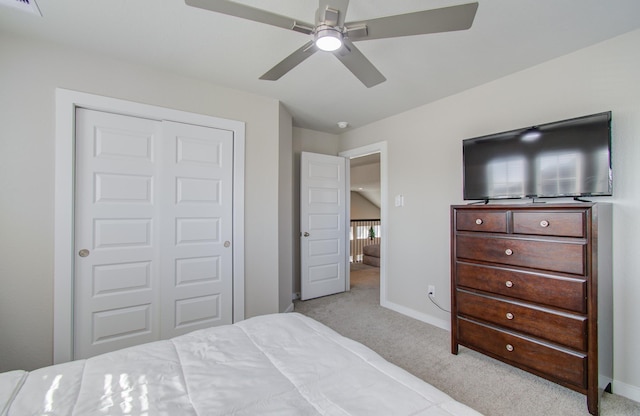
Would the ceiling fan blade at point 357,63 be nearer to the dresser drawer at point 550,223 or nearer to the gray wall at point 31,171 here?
the dresser drawer at point 550,223

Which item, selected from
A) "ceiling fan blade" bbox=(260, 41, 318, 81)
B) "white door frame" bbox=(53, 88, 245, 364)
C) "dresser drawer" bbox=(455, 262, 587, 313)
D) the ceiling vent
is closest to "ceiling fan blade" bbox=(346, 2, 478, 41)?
"ceiling fan blade" bbox=(260, 41, 318, 81)

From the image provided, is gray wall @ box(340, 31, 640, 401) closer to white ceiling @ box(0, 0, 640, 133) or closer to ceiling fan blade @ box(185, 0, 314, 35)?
white ceiling @ box(0, 0, 640, 133)

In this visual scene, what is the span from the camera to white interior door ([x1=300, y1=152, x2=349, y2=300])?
12.7ft

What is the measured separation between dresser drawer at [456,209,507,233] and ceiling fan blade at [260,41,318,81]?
5.64 ft

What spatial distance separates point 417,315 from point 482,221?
154 centimetres

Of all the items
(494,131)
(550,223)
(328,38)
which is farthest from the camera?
(494,131)

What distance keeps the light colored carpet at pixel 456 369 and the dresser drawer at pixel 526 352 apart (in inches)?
6.1

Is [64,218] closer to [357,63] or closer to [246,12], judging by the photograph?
[246,12]

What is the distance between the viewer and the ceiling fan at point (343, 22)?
1225 millimetres

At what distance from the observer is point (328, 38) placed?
1374mm

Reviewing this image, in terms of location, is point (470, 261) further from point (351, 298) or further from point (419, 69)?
point (351, 298)

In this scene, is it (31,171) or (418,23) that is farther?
(31,171)

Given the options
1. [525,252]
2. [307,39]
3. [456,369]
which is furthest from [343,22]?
[456,369]

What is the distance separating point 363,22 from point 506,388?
2476mm
